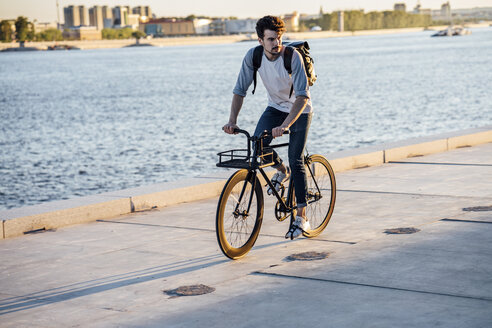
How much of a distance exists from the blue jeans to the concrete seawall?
8.08ft

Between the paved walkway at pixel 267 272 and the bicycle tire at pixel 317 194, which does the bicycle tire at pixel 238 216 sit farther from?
the bicycle tire at pixel 317 194

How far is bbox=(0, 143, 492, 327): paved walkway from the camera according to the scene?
4875 millimetres

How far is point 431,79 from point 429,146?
63.2 metres

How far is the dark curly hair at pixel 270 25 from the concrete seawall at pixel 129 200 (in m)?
2.97

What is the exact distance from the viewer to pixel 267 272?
233 inches

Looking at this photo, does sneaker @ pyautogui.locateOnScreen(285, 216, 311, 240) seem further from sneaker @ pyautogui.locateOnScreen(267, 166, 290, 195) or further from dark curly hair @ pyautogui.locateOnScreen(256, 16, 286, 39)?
dark curly hair @ pyautogui.locateOnScreen(256, 16, 286, 39)

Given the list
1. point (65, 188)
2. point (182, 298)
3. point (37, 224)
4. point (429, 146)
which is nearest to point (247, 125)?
point (65, 188)

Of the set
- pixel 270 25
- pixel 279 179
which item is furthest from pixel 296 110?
pixel 279 179

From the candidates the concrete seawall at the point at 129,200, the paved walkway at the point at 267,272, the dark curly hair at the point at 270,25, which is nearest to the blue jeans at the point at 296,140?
the paved walkway at the point at 267,272

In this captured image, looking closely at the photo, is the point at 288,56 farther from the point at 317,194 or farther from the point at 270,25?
the point at 317,194

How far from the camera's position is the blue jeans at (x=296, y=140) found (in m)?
6.55

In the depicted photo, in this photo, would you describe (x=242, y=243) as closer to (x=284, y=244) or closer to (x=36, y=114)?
(x=284, y=244)

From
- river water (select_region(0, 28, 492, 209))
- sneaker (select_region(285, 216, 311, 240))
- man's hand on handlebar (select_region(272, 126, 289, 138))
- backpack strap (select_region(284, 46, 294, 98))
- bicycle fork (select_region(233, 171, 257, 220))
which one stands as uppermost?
backpack strap (select_region(284, 46, 294, 98))

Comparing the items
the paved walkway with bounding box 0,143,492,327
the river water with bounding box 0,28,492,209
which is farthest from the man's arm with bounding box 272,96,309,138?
the river water with bounding box 0,28,492,209
